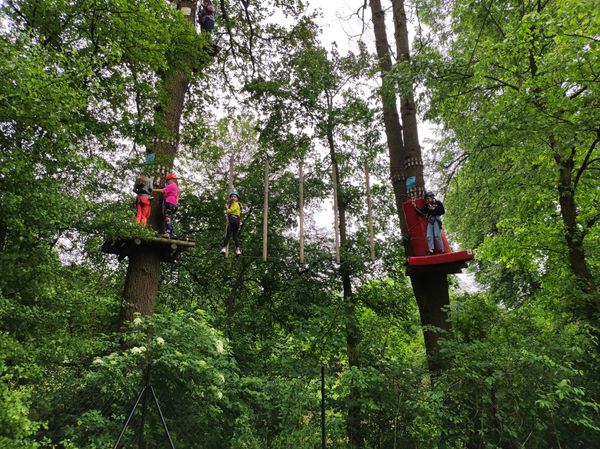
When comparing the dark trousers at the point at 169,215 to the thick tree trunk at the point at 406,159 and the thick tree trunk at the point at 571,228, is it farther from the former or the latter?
the thick tree trunk at the point at 571,228

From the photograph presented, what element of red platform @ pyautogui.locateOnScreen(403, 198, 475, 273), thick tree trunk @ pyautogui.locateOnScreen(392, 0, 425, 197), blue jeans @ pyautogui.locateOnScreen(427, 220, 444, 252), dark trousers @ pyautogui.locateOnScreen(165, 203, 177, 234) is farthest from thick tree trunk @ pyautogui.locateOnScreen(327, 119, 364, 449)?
dark trousers @ pyautogui.locateOnScreen(165, 203, 177, 234)

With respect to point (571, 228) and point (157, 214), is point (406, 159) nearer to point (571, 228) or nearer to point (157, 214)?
point (571, 228)

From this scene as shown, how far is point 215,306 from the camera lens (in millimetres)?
9078

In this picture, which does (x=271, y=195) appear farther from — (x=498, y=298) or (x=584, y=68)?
(x=498, y=298)

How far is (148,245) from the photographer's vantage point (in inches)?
255

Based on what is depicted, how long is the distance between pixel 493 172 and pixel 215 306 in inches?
261

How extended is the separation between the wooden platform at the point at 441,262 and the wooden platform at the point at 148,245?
11.6 ft

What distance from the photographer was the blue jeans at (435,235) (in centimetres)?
641

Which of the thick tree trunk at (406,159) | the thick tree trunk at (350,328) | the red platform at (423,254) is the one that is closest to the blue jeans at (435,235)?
the red platform at (423,254)

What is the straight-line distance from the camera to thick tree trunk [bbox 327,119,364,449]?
4676 millimetres

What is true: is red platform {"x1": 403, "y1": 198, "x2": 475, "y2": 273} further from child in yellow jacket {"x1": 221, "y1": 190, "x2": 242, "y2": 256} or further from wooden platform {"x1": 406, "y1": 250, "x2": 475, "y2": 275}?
child in yellow jacket {"x1": 221, "y1": 190, "x2": 242, "y2": 256}

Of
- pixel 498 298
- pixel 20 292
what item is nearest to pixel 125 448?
pixel 20 292

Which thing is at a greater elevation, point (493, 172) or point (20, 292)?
point (493, 172)

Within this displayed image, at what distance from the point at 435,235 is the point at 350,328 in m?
2.24
